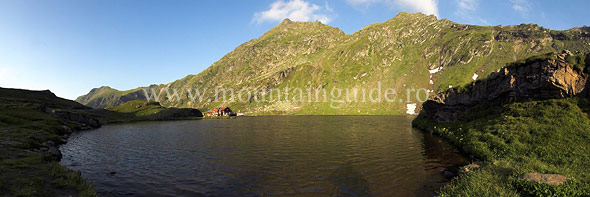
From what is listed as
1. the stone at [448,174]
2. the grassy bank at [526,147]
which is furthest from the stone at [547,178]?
the stone at [448,174]

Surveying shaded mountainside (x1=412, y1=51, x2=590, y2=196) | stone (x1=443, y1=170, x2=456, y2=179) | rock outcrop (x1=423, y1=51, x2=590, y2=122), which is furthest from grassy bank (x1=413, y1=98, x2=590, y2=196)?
rock outcrop (x1=423, y1=51, x2=590, y2=122)

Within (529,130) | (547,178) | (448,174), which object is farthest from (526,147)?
(547,178)

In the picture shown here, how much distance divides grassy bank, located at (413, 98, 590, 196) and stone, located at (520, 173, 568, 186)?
1.06ft

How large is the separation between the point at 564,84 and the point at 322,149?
3515 cm

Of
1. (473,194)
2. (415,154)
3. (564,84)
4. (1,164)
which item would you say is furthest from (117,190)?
(564,84)

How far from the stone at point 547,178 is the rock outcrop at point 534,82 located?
26.2 m

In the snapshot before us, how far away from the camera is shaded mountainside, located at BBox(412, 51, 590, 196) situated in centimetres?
1642

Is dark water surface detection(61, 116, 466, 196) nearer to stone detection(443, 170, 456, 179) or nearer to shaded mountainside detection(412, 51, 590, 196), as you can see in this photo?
stone detection(443, 170, 456, 179)

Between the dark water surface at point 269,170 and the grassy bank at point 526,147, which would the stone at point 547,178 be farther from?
the dark water surface at point 269,170

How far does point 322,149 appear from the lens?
40.6 metres

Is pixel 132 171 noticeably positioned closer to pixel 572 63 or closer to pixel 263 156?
pixel 263 156

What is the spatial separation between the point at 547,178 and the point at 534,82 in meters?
29.1

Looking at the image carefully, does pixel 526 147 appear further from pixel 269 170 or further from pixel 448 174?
pixel 269 170

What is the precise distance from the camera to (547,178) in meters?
15.6
